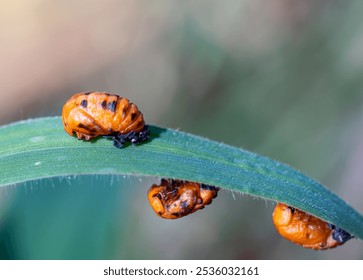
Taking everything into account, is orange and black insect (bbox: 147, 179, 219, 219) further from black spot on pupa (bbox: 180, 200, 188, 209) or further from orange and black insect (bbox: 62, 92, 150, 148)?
orange and black insect (bbox: 62, 92, 150, 148)

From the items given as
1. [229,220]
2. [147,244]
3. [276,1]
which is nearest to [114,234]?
[147,244]

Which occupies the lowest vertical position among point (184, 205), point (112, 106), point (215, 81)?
point (215, 81)

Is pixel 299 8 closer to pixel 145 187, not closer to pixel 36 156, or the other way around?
pixel 145 187

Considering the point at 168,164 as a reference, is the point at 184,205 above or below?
A: below

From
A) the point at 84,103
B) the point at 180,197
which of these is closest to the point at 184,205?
the point at 180,197

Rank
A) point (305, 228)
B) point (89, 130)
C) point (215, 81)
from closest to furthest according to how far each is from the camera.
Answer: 1. point (89, 130)
2. point (305, 228)
3. point (215, 81)

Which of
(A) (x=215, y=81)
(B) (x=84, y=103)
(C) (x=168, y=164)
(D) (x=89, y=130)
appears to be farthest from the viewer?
(A) (x=215, y=81)

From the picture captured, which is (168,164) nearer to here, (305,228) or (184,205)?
(184,205)
